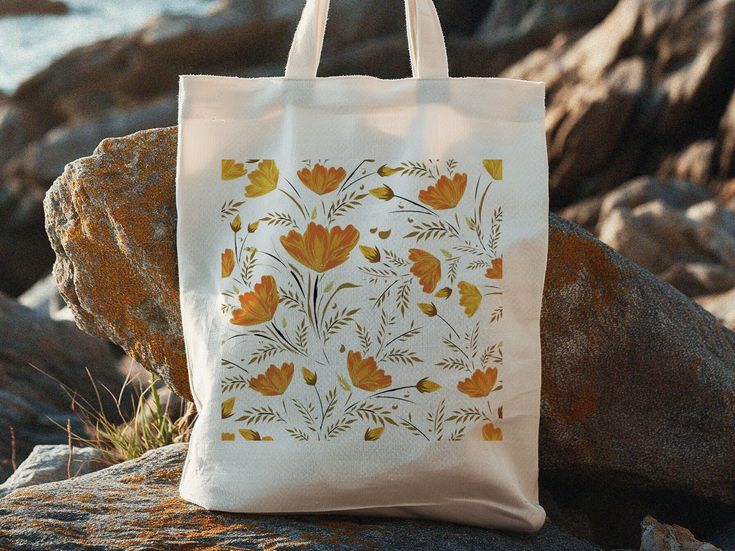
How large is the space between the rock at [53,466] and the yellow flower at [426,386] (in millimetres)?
1482

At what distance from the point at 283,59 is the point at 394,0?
2083 mm

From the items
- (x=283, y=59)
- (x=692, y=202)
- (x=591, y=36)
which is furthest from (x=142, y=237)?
(x=283, y=59)

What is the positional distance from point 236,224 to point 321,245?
0.20 m

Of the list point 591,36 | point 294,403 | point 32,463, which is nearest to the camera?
point 294,403

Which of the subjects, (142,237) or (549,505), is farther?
(549,505)

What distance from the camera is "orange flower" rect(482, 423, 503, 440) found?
1.97 metres

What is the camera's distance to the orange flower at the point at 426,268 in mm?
1967

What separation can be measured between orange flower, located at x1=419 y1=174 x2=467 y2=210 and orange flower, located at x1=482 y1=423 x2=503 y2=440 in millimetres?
481

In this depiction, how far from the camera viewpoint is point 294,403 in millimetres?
1934

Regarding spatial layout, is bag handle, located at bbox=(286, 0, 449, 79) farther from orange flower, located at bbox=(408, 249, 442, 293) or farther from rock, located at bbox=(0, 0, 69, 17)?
rock, located at bbox=(0, 0, 69, 17)

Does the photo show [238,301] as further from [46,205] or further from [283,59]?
[283,59]

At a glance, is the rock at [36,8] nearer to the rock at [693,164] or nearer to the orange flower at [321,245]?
the rock at [693,164]

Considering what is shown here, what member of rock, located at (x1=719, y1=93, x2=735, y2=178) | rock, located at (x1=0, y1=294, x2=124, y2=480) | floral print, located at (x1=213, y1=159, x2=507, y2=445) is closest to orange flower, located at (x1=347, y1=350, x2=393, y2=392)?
floral print, located at (x1=213, y1=159, x2=507, y2=445)

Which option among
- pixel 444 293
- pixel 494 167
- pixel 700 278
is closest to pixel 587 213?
pixel 700 278
